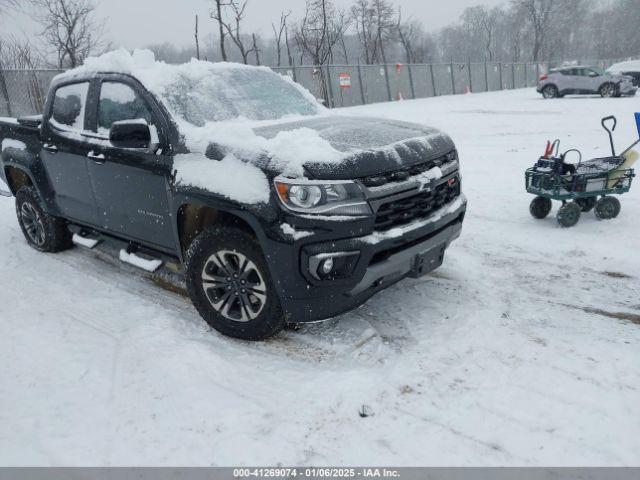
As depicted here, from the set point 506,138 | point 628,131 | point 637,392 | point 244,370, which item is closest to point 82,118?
point 244,370

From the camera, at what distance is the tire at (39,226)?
5.38 m

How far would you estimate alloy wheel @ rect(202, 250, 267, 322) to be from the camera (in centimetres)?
330

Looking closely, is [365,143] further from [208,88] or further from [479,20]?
[479,20]

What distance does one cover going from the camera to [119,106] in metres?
4.11

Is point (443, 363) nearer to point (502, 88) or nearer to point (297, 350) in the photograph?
point (297, 350)

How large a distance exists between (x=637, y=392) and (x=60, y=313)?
162 inches

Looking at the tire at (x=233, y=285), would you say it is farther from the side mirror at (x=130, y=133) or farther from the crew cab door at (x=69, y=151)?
the crew cab door at (x=69, y=151)

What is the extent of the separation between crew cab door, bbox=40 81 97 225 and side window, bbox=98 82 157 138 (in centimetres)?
25

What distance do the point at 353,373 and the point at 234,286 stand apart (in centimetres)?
99

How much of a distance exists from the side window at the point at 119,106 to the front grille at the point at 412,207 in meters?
1.79

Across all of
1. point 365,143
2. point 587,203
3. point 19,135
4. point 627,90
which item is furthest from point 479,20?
point 365,143

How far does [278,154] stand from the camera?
3088 millimetres

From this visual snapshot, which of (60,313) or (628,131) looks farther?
(628,131)

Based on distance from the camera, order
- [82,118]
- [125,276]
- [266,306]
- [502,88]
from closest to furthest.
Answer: [266,306], [82,118], [125,276], [502,88]
